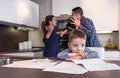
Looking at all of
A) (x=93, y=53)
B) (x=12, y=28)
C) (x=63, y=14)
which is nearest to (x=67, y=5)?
(x=63, y=14)

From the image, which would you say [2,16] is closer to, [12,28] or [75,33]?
[12,28]

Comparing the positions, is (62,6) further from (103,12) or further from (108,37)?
(108,37)

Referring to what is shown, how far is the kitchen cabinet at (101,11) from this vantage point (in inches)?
131

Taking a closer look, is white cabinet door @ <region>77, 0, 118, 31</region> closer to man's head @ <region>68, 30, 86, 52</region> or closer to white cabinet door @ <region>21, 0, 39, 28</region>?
white cabinet door @ <region>21, 0, 39, 28</region>

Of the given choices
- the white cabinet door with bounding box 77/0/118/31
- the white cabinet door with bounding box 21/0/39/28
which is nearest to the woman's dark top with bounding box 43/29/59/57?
the white cabinet door with bounding box 21/0/39/28

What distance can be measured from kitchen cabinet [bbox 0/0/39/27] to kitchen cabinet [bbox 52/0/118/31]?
2.22 ft

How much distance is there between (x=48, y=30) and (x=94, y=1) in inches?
50.0

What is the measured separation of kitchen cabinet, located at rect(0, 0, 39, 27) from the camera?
277cm

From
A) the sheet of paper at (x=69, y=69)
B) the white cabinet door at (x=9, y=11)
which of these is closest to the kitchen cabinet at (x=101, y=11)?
the white cabinet door at (x=9, y=11)

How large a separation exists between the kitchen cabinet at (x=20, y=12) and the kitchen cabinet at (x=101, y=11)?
2.22 ft

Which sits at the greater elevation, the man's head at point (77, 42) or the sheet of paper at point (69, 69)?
the man's head at point (77, 42)

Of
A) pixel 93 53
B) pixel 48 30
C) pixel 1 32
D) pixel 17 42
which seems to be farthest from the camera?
pixel 17 42

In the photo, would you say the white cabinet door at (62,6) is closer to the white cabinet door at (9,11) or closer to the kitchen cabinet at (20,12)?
the kitchen cabinet at (20,12)

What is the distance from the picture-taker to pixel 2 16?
8.87 ft
